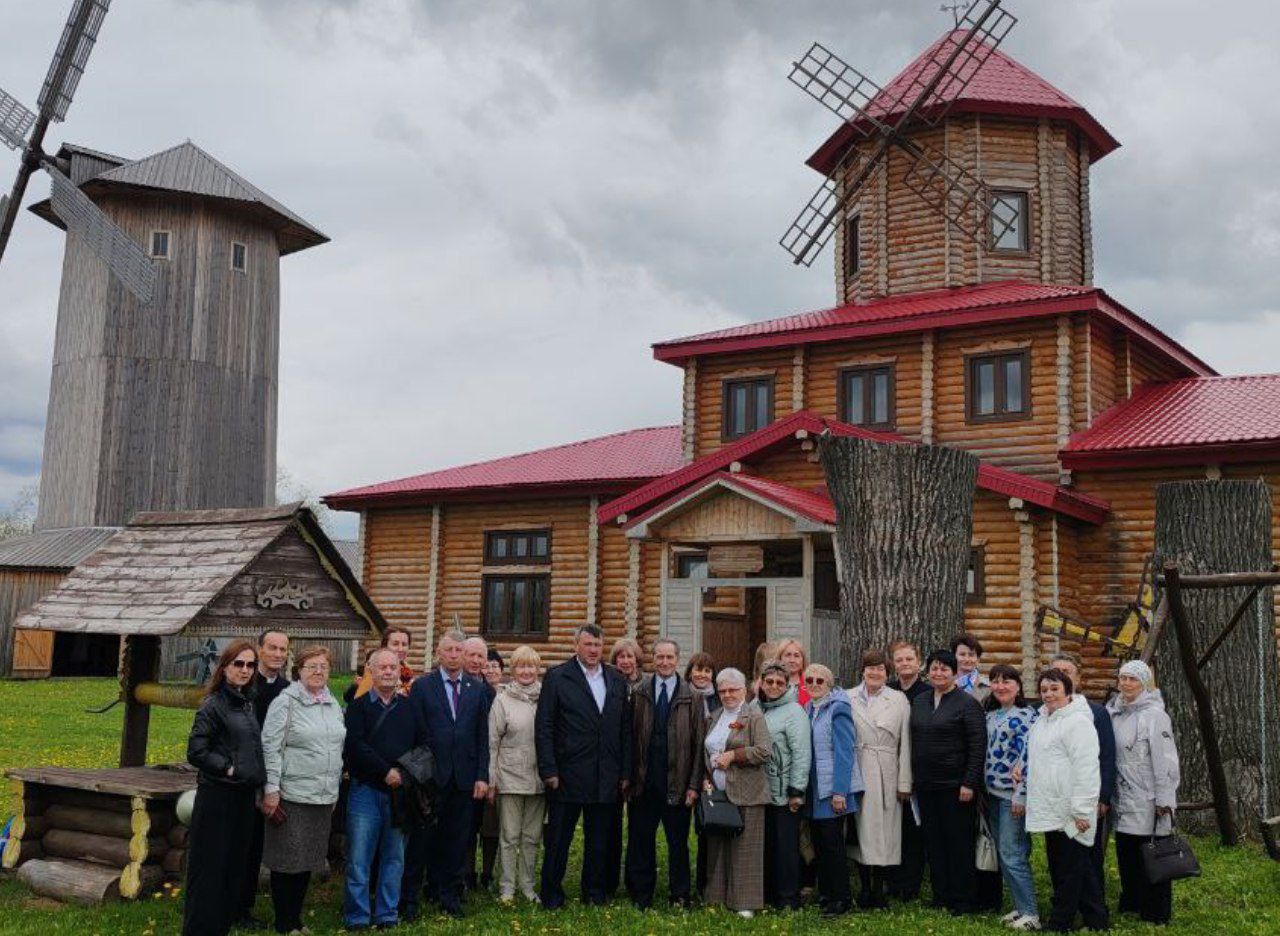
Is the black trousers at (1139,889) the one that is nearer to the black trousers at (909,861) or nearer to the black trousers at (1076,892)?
the black trousers at (1076,892)

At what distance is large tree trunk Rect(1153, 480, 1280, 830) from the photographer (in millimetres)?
10133

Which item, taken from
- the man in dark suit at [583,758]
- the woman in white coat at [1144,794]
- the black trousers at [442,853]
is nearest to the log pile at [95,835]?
the black trousers at [442,853]

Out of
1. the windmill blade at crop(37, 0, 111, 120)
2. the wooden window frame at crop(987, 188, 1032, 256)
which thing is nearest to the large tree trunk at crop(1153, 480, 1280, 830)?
the wooden window frame at crop(987, 188, 1032, 256)

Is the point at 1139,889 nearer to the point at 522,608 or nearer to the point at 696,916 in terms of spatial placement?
the point at 696,916

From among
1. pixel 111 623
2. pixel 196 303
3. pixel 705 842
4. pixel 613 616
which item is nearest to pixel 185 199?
pixel 196 303

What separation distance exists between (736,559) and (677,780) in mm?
8825

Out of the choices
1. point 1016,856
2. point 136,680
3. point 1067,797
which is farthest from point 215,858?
point 1067,797

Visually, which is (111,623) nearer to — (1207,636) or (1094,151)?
(1207,636)

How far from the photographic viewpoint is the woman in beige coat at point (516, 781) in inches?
331

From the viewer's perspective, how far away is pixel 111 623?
8688 millimetres

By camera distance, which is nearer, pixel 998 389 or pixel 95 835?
pixel 95 835

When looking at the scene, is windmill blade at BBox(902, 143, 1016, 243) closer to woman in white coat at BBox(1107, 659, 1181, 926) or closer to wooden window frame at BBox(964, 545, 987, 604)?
wooden window frame at BBox(964, 545, 987, 604)

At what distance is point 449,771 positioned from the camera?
8.02 meters

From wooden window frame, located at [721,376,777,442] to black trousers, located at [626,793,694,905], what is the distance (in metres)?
13.4
